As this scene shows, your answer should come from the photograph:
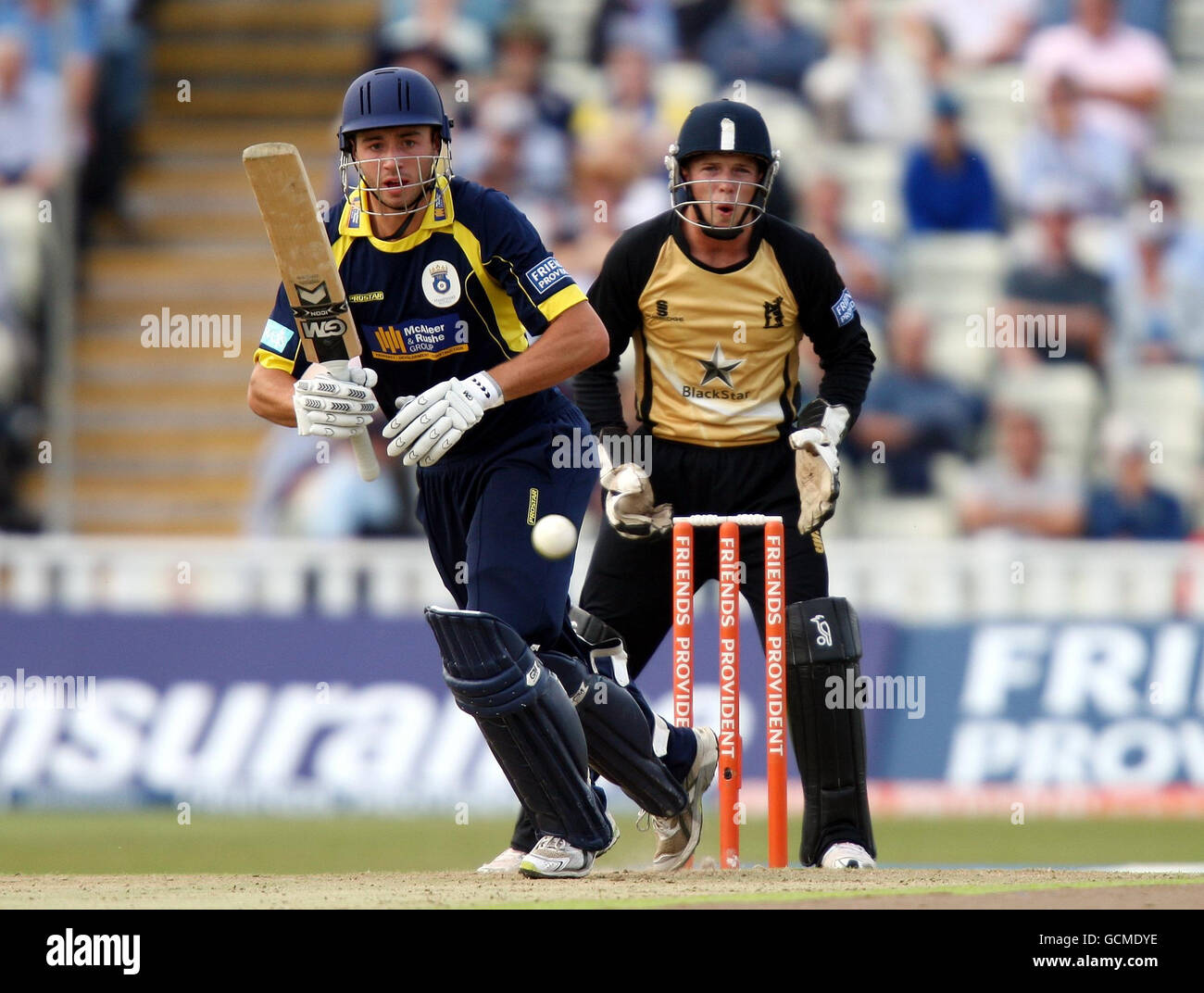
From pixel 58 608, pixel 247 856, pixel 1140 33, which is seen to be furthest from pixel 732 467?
pixel 1140 33

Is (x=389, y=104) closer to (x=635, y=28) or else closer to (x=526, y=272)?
(x=526, y=272)

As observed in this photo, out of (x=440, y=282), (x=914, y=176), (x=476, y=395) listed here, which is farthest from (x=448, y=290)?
(x=914, y=176)

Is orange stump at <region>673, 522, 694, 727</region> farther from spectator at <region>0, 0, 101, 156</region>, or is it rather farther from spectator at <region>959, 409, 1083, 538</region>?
spectator at <region>0, 0, 101, 156</region>

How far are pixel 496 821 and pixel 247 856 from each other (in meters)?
1.66

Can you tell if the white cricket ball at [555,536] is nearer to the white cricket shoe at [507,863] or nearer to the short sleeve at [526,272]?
the short sleeve at [526,272]

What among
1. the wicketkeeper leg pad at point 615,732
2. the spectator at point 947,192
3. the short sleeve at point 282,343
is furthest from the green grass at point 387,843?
the spectator at point 947,192

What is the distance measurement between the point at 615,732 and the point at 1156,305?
7353 millimetres

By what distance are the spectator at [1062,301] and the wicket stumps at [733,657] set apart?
612cm

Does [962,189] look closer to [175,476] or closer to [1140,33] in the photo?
[1140,33]

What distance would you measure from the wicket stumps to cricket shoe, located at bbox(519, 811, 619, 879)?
2.31 ft

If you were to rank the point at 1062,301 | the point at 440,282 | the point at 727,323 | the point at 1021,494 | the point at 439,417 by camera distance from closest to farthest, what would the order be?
the point at 439,417 → the point at 440,282 → the point at 727,323 → the point at 1021,494 → the point at 1062,301

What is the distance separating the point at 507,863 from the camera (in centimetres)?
596

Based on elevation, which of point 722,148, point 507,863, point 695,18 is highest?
point 695,18

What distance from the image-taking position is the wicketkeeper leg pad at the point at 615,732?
5.57 m
